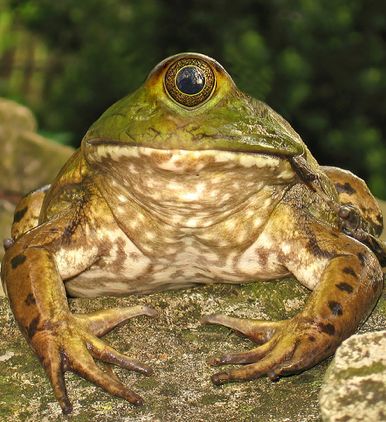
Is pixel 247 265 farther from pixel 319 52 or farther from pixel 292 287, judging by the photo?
pixel 319 52

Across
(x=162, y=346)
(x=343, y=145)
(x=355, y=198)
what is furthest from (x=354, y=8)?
(x=162, y=346)

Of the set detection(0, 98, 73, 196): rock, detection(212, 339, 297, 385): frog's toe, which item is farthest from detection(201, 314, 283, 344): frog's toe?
detection(0, 98, 73, 196): rock

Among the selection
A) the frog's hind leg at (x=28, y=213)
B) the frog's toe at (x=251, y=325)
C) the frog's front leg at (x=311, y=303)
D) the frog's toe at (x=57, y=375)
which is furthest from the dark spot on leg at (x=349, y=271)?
the frog's hind leg at (x=28, y=213)

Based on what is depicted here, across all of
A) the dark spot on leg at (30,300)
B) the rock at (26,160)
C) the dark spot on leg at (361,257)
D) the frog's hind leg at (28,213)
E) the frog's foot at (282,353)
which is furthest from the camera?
the rock at (26,160)

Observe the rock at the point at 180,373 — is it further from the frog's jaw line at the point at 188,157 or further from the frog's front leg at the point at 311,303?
the frog's jaw line at the point at 188,157

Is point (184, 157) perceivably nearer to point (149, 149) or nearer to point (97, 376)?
point (149, 149)

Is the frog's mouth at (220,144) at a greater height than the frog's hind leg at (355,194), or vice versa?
the frog's mouth at (220,144)
